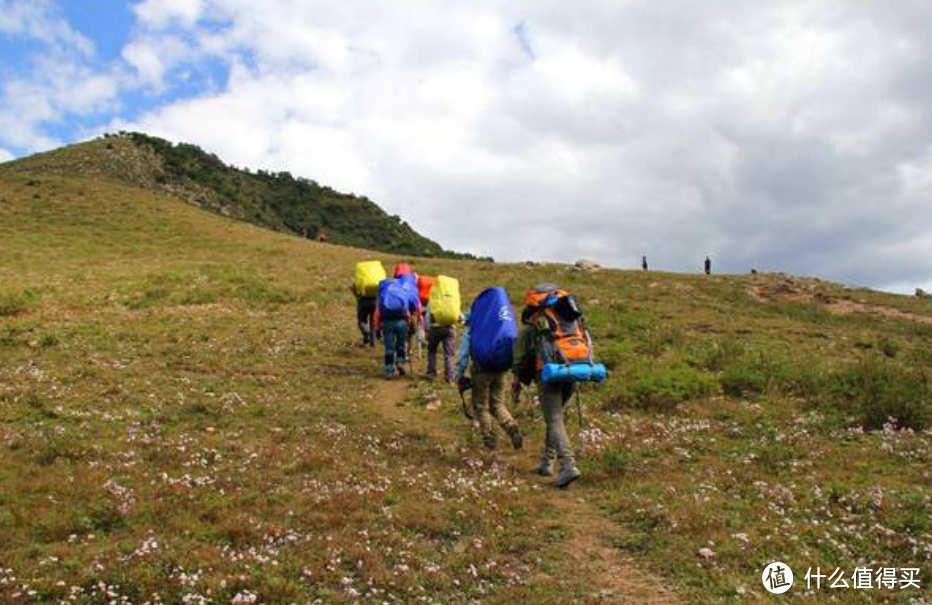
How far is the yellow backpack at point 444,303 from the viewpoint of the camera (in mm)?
18375

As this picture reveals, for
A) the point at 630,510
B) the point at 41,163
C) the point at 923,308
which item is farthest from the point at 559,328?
the point at 41,163

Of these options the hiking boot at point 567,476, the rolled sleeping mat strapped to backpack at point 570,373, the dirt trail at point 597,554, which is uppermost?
the rolled sleeping mat strapped to backpack at point 570,373

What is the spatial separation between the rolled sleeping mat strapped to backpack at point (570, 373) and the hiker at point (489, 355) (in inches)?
50.1

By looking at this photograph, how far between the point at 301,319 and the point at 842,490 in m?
21.0

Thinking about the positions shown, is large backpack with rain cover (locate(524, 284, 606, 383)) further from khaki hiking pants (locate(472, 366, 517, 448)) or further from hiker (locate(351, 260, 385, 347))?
hiker (locate(351, 260, 385, 347))

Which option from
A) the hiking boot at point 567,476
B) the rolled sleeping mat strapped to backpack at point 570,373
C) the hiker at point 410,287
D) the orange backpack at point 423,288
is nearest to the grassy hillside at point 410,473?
the hiking boot at point 567,476

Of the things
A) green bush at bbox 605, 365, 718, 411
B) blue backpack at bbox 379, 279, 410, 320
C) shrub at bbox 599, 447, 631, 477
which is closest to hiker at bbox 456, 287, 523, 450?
shrub at bbox 599, 447, 631, 477

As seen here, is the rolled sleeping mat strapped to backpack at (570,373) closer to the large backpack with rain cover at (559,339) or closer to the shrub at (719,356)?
the large backpack with rain cover at (559,339)

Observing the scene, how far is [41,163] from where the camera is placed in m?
77.7

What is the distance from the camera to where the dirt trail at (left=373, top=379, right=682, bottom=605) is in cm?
816

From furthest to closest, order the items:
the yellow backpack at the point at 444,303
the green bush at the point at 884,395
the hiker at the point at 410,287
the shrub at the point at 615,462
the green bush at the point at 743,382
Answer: the hiker at the point at 410,287 < the yellow backpack at the point at 444,303 < the green bush at the point at 743,382 < the green bush at the point at 884,395 < the shrub at the point at 615,462

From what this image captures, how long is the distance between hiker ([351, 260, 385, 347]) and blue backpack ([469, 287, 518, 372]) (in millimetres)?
9413

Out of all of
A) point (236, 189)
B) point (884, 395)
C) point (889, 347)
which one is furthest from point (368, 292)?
point (236, 189)

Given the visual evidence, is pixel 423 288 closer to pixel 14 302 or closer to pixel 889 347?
Result: pixel 14 302
